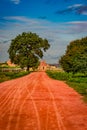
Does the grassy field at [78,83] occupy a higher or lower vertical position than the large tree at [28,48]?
lower

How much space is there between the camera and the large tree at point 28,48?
105000 mm

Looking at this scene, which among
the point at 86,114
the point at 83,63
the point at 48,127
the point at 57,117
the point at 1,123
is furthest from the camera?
the point at 83,63

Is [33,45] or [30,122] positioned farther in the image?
[33,45]

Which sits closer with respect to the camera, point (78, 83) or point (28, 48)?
point (78, 83)

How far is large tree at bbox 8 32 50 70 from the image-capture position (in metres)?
105

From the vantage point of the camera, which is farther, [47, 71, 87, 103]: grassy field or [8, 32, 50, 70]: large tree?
[8, 32, 50, 70]: large tree

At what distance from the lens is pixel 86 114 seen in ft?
50.0

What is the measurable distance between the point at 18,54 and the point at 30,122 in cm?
9397

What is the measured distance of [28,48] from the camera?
108 m

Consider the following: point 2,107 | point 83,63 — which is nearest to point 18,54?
point 83,63

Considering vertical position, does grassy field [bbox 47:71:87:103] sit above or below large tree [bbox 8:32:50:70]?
below

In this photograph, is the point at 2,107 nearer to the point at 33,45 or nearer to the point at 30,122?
the point at 30,122

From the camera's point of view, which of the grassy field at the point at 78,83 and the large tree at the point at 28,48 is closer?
the grassy field at the point at 78,83

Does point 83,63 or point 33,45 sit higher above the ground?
point 33,45
